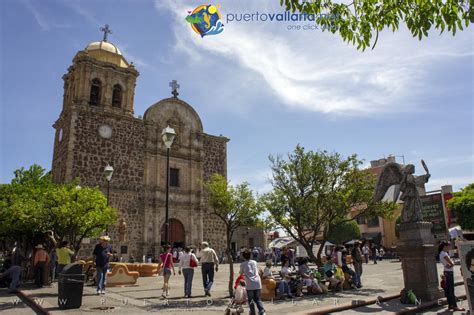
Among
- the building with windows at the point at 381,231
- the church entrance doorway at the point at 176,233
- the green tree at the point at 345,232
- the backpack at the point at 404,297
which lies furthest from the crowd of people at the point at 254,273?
the building with windows at the point at 381,231

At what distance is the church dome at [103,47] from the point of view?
1042 inches

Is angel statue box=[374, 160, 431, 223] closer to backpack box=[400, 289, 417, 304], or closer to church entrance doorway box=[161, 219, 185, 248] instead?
backpack box=[400, 289, 417, 304]

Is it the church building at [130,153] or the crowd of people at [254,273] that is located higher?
the church building at [130,153]

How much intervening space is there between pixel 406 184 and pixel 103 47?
23.6m

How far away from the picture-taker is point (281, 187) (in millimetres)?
12750

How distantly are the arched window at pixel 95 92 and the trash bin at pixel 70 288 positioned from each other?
19.3m

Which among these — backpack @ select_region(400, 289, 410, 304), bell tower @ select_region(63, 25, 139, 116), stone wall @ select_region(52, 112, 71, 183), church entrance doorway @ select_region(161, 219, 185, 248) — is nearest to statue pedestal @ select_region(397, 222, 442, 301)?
backpack @ select_region(400, 289, 410, 304)

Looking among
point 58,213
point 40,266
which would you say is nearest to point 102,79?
point 58,213

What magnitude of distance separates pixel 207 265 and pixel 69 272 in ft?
11.8

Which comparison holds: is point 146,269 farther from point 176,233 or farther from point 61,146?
point 61,146

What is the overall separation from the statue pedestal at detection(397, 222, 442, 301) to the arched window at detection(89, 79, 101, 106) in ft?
71.7

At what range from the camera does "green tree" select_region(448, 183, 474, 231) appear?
1019 inches

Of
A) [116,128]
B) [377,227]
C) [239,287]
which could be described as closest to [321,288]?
[239,287]

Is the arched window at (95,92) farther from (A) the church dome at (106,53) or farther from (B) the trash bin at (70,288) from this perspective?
(B) the trash bin at (70,288)
